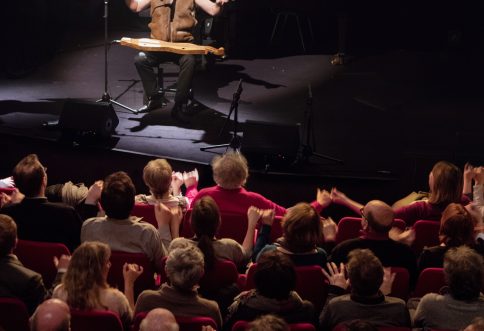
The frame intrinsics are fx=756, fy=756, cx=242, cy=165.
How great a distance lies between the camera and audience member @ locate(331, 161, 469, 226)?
192 inches

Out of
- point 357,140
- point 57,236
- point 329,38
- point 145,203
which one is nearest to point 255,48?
point 329,38

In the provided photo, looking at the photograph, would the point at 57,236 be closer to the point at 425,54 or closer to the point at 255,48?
the point at 255,48

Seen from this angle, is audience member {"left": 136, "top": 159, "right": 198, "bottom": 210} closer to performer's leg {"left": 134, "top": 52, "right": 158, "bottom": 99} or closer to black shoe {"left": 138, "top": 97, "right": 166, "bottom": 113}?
black shoe {"left": 138, "top": 97, "right": 166, "bottom": 113}

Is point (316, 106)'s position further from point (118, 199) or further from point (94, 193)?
point (118, 199)

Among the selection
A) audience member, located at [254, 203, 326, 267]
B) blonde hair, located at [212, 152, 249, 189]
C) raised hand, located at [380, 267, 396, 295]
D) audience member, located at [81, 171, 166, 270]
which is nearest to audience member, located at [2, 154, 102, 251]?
audience member, located at [81, 171, 166, 270]

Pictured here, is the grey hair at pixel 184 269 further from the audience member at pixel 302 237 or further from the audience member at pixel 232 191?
the audience member at pixel 232 191

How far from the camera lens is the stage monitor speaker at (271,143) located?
255 inches

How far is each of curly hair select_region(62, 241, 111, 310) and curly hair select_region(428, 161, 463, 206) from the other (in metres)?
2.37

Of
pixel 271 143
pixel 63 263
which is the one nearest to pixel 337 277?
pixel 63 263

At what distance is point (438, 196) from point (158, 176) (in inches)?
71.6

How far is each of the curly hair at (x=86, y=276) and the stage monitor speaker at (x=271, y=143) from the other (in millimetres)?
3153

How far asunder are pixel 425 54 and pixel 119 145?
4.86m

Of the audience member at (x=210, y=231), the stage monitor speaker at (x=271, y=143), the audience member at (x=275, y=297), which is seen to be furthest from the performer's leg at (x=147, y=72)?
the audience member at (x=275, y=297)

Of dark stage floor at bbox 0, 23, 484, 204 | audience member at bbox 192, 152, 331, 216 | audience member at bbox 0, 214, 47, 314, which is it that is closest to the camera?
audience member at bbox 0, 214, 47, 314
